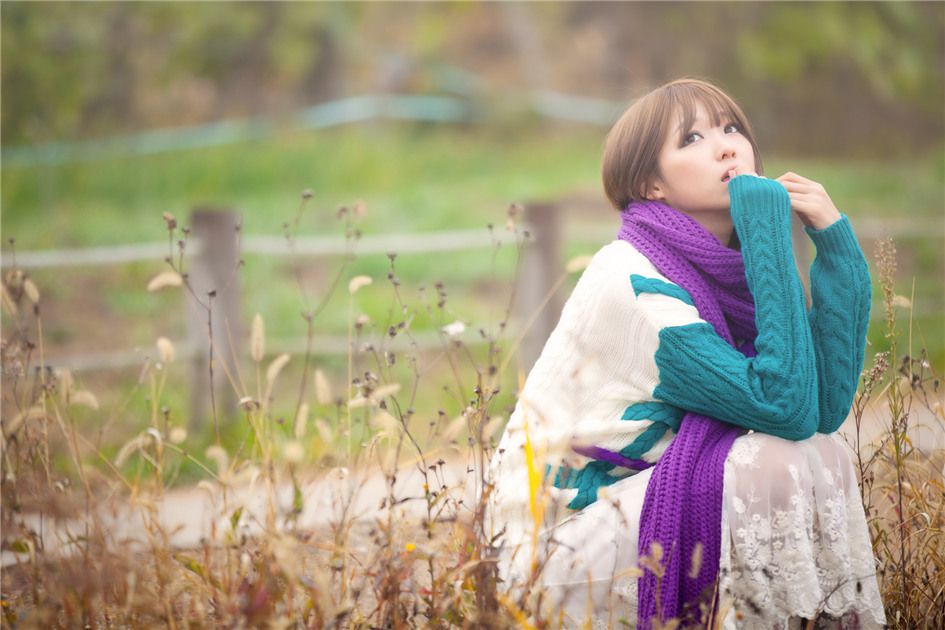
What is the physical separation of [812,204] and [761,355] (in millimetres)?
403

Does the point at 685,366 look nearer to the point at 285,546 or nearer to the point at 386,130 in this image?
the point at 285,546

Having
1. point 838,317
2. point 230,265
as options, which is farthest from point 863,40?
point 838,317

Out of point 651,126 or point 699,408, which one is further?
point 651,126

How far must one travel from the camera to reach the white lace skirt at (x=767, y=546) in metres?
2.29

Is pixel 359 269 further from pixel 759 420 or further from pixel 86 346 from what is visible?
pixel 759 420

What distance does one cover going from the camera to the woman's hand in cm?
252

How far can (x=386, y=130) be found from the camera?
13.1 m

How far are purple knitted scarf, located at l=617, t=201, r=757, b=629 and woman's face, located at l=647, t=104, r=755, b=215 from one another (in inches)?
3.2

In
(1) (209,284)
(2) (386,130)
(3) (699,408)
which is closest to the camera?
(3) (699,408)

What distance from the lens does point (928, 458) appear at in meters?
2.86

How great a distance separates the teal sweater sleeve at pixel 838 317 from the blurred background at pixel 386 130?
12.1 ft

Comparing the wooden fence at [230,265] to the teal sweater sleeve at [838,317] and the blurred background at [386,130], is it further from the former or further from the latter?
the teal sweater sleeve at [838,317]

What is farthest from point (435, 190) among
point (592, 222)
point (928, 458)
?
point (928, 458)

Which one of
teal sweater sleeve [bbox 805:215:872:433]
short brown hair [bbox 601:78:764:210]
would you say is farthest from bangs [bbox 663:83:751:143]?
teal sweater sleeve [bbox 805:215:872:433]
